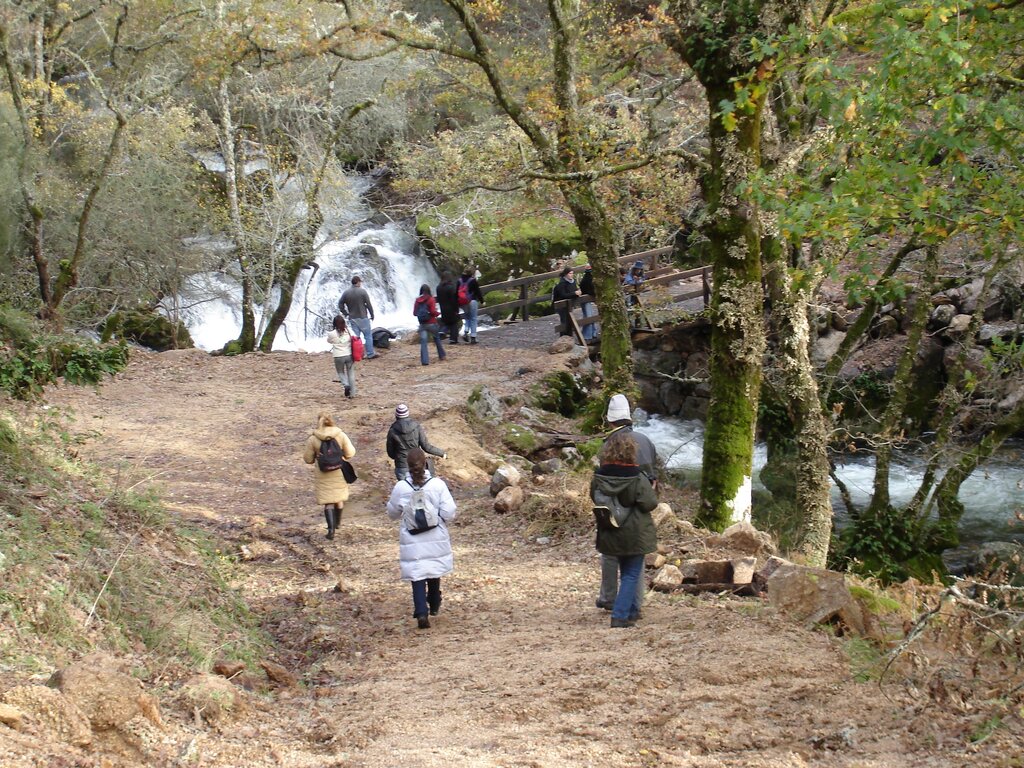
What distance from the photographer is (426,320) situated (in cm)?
1873

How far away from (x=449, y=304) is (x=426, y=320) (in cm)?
135

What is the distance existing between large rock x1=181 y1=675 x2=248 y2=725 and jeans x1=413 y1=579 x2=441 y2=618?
209cm

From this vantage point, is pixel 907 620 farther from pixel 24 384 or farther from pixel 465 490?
pixel 24 384

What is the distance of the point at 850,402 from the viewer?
826 inches

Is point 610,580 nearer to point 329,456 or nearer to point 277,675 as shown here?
point 277,675

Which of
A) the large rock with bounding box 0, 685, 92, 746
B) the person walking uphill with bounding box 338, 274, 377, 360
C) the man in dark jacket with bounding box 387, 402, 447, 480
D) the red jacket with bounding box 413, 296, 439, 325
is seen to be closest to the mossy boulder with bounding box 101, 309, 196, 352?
the person walking uphill with bounding box 338, 274, 377, 360

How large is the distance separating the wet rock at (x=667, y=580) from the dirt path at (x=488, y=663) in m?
0.34

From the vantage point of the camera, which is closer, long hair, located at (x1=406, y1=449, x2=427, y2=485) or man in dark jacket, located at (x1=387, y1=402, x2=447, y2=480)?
long hair, located at (x1=406, y1=449, x2=427, y2=485)

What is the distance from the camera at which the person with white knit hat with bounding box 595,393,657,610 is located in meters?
6.69

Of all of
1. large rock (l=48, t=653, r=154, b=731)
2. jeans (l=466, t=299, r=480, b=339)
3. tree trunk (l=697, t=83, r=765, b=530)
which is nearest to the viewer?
large rock (l=48, t=653, r=154, b=731)

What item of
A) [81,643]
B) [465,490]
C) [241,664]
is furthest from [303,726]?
[465,490]

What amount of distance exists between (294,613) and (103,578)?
6.22 ft

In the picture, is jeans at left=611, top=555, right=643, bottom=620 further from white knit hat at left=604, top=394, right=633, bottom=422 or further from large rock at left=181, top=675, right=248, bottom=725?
large rock at left=181, top=675, right=248, bottom=725

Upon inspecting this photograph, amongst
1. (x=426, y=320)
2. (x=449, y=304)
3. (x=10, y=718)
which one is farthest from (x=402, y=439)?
(x=449, y=304)
